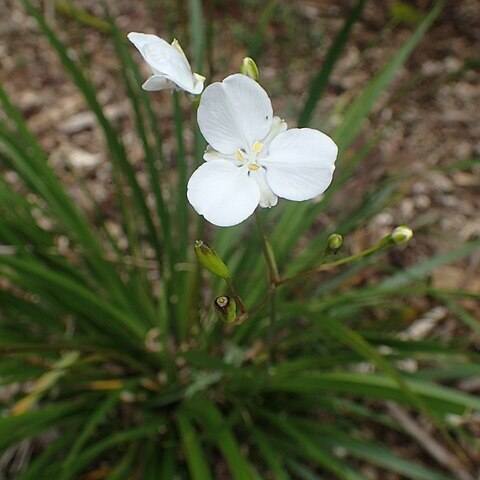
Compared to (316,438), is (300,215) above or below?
above

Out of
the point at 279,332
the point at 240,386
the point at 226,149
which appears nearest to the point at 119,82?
the point at 279,332

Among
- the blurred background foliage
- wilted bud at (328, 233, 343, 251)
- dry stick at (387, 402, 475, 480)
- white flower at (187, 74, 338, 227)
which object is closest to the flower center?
white flower at (187, 74, 338, 227)

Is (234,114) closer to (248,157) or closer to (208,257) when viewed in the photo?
(248,157)

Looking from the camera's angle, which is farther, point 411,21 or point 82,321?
point 411,21

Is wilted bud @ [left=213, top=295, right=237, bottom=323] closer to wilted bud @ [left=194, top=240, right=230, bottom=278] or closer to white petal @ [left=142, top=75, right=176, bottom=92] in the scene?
wilted bud @ [left=194, top=240, right=230, bottom=278]

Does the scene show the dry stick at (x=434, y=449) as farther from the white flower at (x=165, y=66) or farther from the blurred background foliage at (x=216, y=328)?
the white flower at (x=165, y=66)

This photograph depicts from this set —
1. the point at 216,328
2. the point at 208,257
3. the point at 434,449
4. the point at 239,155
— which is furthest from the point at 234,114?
the point at 434,449

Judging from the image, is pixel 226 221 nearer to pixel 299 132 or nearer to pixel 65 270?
pixel 299 132

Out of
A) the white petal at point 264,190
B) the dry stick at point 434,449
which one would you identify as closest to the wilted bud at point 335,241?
the white petal at point 264,190
